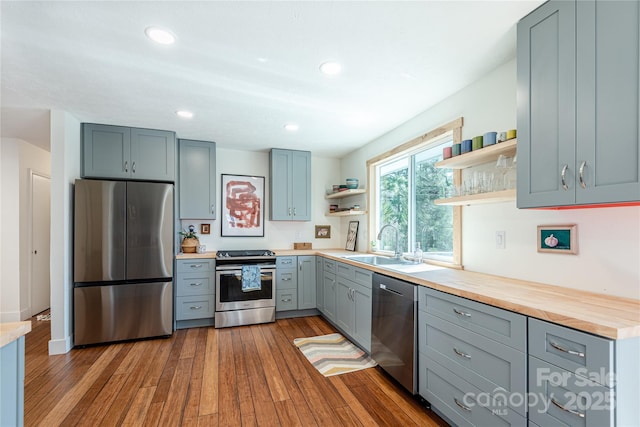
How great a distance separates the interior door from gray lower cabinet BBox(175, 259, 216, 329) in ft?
7.79

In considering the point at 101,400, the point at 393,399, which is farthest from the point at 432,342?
the point at 101,400

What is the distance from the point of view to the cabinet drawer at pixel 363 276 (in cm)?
275

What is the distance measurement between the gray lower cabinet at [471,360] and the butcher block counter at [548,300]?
6 cm

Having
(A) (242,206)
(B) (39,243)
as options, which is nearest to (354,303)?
(A) (242,206)

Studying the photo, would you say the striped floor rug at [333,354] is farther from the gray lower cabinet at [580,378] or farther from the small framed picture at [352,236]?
the gray lower cabinet at [580,378]

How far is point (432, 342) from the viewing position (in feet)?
6.43

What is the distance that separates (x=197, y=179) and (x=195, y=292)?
4.87 feet

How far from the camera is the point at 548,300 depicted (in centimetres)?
147

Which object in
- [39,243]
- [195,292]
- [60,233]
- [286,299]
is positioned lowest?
[286,299]

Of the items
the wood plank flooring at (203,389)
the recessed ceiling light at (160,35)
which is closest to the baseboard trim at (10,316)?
the wood plank flooring at (203,389)

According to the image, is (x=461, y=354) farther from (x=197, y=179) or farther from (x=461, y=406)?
(x=197, y=179)

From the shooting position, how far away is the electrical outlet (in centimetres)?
210

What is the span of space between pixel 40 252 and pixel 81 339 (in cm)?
216

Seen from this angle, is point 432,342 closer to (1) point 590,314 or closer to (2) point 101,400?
(1) point 590,314
